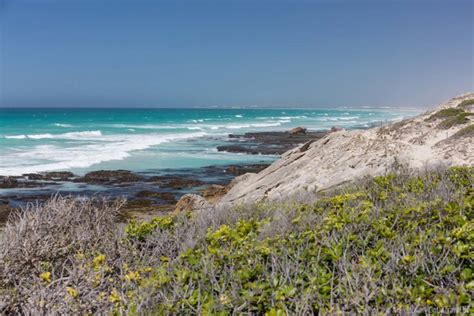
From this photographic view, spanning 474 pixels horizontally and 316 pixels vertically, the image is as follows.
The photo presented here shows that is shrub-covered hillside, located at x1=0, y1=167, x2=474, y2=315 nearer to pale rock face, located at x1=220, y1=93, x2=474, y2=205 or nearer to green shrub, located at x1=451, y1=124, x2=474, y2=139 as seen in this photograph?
pale rock face, located at x1=220, y1=93, x2=474, y2=205

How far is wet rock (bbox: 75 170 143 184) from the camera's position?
2102 centimetres

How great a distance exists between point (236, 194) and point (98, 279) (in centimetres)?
1103

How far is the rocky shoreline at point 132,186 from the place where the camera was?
16562 mm

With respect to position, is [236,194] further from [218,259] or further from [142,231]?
[218,259]

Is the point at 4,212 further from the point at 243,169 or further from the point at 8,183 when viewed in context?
the point at 243,169

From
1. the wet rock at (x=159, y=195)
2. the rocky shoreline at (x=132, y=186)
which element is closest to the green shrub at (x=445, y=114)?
the rocky shoreline at (x=132, y=186)

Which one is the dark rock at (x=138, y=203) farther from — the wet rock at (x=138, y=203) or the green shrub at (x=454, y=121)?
the green shrub at (x=454, y=121)

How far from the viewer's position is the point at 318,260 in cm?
351

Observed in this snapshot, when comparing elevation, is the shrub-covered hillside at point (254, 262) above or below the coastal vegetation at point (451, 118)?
below

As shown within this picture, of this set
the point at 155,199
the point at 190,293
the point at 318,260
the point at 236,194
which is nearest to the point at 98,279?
the point at 190,293

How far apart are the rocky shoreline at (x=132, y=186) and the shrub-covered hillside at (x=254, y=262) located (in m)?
8.83

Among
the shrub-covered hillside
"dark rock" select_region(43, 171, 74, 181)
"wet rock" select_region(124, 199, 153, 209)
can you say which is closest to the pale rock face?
"wet rock" select_region(124, 199, 153, 209)

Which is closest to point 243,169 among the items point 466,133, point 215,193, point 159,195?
point 159,195

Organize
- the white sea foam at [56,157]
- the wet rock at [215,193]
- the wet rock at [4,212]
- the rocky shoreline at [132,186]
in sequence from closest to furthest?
1. the wet rock at [4,212]
2. the wet rock at [215,193]
3. the rocky shoreline at [132,186]
4. the white sea foam at [56,157]
